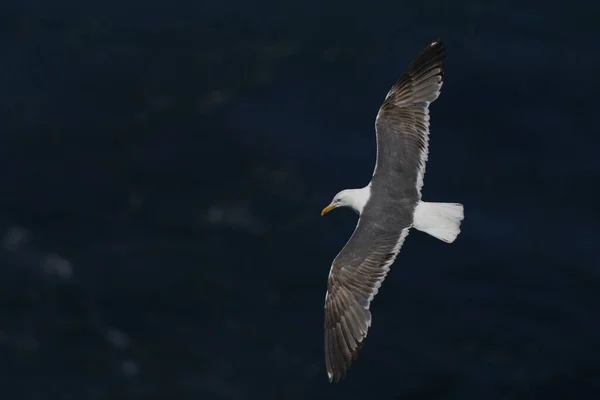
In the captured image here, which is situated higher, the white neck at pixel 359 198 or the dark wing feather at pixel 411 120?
the dark wing feather at pixel 411 120

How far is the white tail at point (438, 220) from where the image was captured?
5009 centimetres

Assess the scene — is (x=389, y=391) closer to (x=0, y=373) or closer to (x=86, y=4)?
(x=0, y=373)

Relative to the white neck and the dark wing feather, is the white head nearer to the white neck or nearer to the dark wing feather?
the white neck

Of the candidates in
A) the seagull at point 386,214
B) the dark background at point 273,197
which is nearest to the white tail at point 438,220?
the seagull at point 386,214

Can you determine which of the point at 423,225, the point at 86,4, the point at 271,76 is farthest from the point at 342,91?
the point at 423,225

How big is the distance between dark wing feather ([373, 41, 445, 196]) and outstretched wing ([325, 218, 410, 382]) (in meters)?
3.58

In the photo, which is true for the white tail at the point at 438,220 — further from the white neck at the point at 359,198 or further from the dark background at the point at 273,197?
the dark background at the point at 273,197

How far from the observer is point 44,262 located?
89000 millimetres

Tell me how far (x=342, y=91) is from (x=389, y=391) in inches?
1125

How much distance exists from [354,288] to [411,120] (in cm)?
938

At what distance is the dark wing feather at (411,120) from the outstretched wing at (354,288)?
3582 mm

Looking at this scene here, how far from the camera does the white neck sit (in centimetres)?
5081

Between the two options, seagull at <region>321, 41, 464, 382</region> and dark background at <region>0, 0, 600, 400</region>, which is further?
dark background at <region>0, 0, 600, 400</region>

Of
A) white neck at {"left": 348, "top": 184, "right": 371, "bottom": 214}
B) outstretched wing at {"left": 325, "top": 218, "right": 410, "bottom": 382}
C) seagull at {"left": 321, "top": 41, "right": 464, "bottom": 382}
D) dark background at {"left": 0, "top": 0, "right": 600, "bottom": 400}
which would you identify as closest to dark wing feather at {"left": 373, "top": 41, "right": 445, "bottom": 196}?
seagull at {"left": 321, "top": 41, "right": 464, "bottom": 382}
